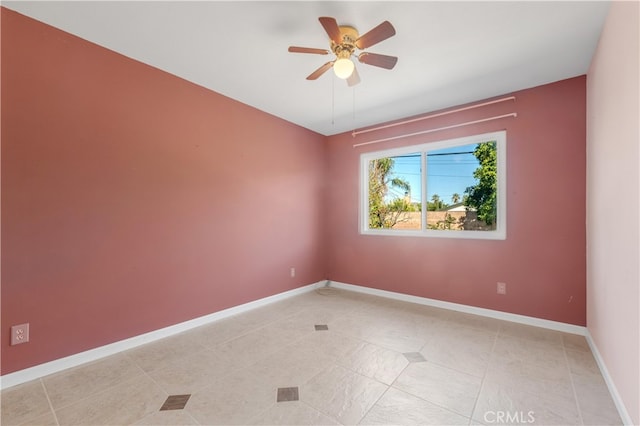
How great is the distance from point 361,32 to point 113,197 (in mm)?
2395

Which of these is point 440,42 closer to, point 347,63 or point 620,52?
point 347,63

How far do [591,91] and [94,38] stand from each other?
4.15 m

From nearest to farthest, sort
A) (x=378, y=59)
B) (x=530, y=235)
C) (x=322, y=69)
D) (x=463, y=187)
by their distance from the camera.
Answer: (x=378, y=59) → (x=322, y=69) → (x=530, y=235) → (x=463, y=187)

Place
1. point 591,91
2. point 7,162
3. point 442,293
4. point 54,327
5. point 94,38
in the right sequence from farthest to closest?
point 442,293
point 591,91
point 94,38
point 54,327
point 7,162

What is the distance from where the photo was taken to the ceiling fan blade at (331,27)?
1616mm

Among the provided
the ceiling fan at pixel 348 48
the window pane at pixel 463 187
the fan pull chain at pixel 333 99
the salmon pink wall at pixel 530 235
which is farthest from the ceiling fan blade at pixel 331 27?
the window pane at pixel 463 187

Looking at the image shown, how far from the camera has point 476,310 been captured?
308 cm

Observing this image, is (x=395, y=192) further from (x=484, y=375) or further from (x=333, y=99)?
(x=484, y=375)

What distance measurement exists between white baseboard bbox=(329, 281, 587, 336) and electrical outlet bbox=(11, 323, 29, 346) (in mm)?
3414

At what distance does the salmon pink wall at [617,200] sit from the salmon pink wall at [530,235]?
32 centimetres

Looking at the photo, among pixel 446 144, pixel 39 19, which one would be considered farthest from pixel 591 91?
pixel 39 19

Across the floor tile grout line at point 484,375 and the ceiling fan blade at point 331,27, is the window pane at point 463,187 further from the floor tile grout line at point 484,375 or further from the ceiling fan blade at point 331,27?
the ceiling fan blade at point 331,27

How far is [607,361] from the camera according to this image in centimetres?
182

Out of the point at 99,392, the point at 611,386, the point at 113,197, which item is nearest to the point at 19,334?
the point at 99,392
